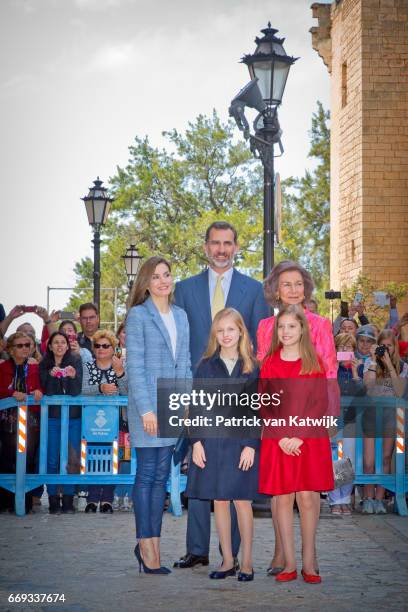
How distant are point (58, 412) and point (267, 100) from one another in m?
3.51

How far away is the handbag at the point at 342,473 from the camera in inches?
356

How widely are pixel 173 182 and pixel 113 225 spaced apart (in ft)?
12.3

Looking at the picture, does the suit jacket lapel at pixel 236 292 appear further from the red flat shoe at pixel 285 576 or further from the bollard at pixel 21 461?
the bollard at pixel 21 461

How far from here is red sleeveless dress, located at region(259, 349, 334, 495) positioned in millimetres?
6754

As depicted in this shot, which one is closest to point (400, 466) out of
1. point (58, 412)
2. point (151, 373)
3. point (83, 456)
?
point (83, 456)

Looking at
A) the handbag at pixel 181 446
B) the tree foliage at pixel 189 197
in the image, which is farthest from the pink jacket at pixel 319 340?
the tree foliage at pixel 189 197

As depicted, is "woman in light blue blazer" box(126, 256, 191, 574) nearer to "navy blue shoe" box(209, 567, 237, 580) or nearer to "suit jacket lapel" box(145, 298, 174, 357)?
"suit jacket lapel" box(145, 298, 174, 357)

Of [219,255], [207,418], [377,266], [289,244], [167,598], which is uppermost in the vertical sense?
[289,244]

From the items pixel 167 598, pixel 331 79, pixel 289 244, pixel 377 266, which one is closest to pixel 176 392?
pixel 167 598

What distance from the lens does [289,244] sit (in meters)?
52.4

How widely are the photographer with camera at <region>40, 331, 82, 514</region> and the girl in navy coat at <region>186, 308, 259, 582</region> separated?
3.61m

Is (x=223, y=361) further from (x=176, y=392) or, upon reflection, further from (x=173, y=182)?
(x=173, y=182)

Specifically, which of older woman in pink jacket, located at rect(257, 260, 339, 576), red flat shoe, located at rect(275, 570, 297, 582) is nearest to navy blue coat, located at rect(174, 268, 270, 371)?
older woman in pink jacket, located at rect(257, 260, 339, 576)

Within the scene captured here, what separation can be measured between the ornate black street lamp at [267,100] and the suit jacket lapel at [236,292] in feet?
10.2
